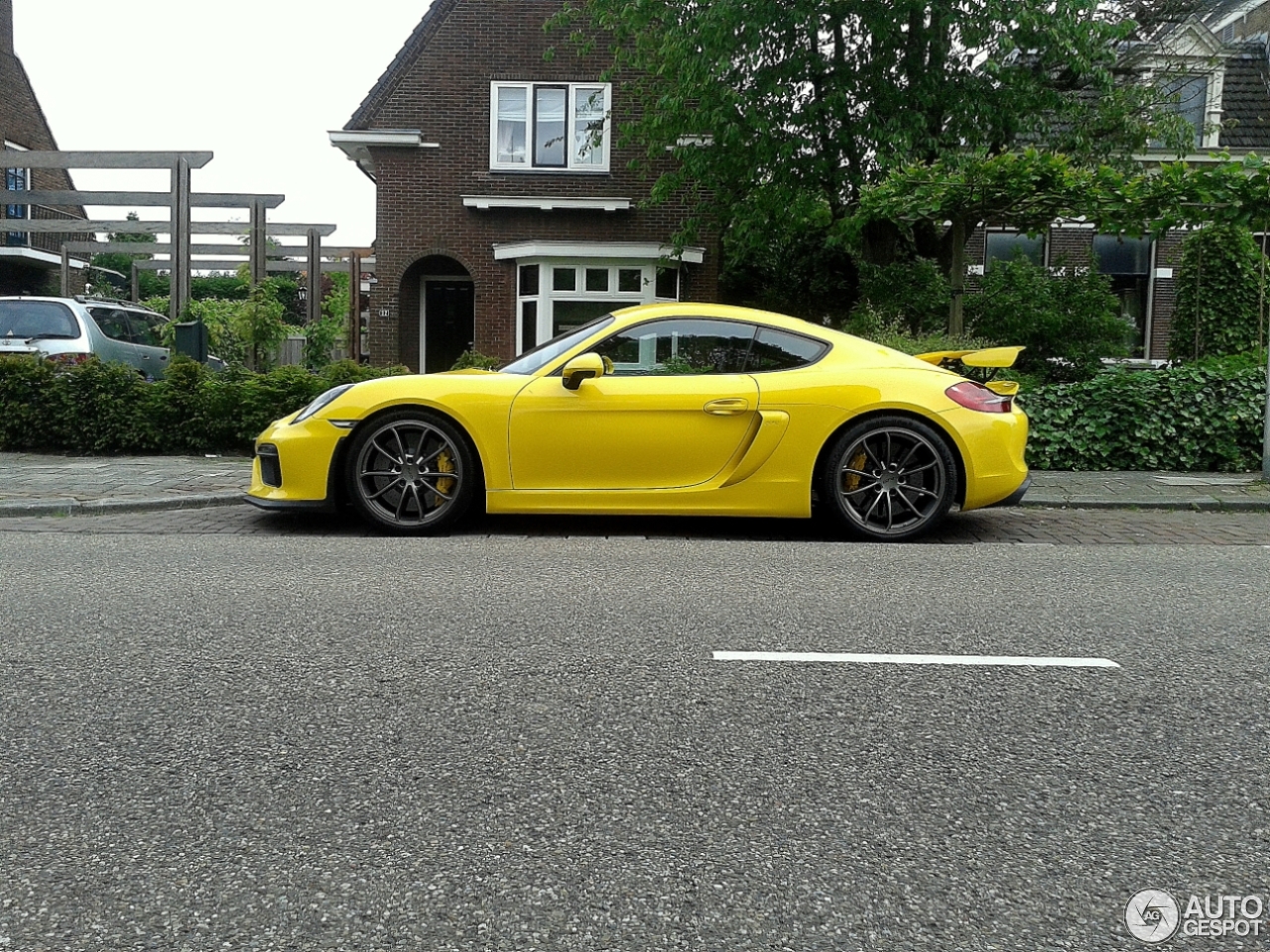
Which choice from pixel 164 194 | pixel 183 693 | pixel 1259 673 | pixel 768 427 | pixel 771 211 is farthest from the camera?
pixel 164 194

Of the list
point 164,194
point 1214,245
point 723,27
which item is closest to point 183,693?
point 723,27

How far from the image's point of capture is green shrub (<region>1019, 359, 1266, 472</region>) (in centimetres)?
1079

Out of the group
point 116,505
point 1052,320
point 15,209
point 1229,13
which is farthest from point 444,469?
point 15,209

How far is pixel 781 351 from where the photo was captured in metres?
7.45

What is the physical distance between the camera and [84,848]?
101 inches

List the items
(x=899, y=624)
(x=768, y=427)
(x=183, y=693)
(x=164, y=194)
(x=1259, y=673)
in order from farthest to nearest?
(x=164, y=194)
(x=768, y=427)
(x=899, y=624)
(x=1259, y=673)
(x=183, y=693)

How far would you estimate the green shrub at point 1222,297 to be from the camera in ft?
53.8

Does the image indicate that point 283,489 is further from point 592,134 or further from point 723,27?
point 592,134

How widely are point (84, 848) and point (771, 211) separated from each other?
1447cm

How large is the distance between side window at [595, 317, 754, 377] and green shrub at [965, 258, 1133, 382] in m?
8.05

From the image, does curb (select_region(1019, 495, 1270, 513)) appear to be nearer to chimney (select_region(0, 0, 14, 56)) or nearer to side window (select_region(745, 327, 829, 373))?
side window (select_region(745, 327, 829, 373))

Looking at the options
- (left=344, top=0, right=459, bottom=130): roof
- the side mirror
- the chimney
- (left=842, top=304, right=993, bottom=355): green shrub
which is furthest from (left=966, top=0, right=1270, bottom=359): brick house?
the chimney

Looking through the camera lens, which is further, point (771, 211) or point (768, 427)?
point (771, 211)

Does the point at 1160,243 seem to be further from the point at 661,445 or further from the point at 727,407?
the point at 661,445
